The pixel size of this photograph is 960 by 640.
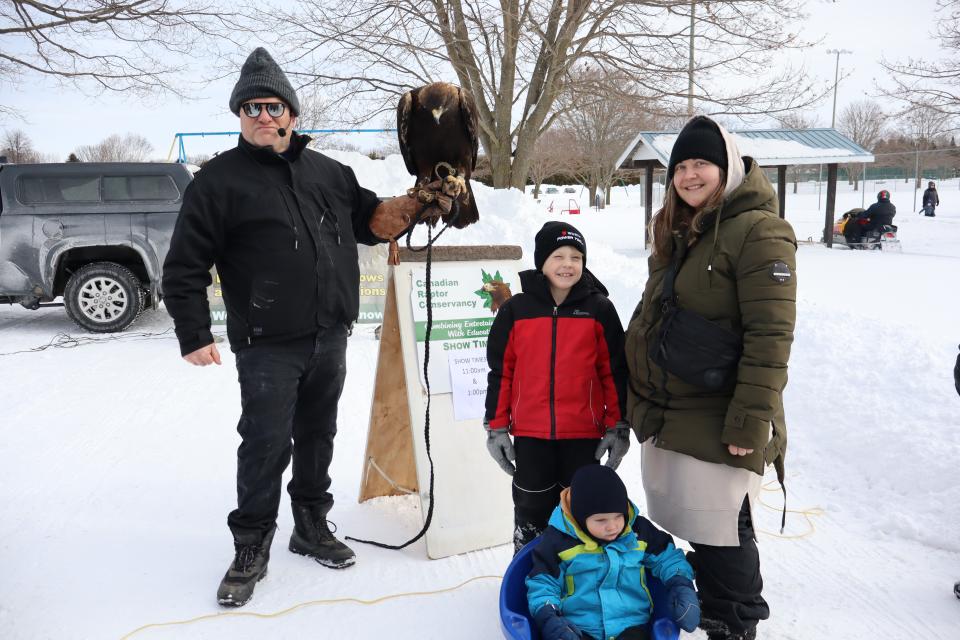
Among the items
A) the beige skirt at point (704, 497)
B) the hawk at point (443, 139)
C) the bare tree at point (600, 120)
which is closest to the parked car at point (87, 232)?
the hawk at point (443, 139)

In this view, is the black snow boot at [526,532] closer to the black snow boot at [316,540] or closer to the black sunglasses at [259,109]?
the black snow boot at [316,540]

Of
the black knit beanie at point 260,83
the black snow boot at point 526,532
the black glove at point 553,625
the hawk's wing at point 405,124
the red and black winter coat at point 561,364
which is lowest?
the black snow boot at point 526,532

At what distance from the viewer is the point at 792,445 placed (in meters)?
4.45

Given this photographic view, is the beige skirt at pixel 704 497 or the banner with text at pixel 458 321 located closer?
the beige skirt at pixel 704 497

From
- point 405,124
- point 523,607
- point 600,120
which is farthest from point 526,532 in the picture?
point 600,120

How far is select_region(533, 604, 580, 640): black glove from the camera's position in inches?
82.0

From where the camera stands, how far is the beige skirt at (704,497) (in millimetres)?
2264

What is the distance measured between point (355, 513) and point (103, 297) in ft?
20.4

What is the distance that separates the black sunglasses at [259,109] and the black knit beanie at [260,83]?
3 cm

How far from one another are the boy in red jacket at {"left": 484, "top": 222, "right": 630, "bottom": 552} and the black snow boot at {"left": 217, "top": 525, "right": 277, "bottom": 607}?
1177 millimetres

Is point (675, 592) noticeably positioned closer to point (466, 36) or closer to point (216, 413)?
point (216, 413)

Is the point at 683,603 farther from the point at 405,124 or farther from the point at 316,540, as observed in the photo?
the point at 405,124

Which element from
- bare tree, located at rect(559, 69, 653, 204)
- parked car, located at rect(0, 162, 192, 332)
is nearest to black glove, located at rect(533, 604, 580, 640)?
parked car, located at rect(0, 162, 192, 332)

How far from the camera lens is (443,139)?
9.98ft
